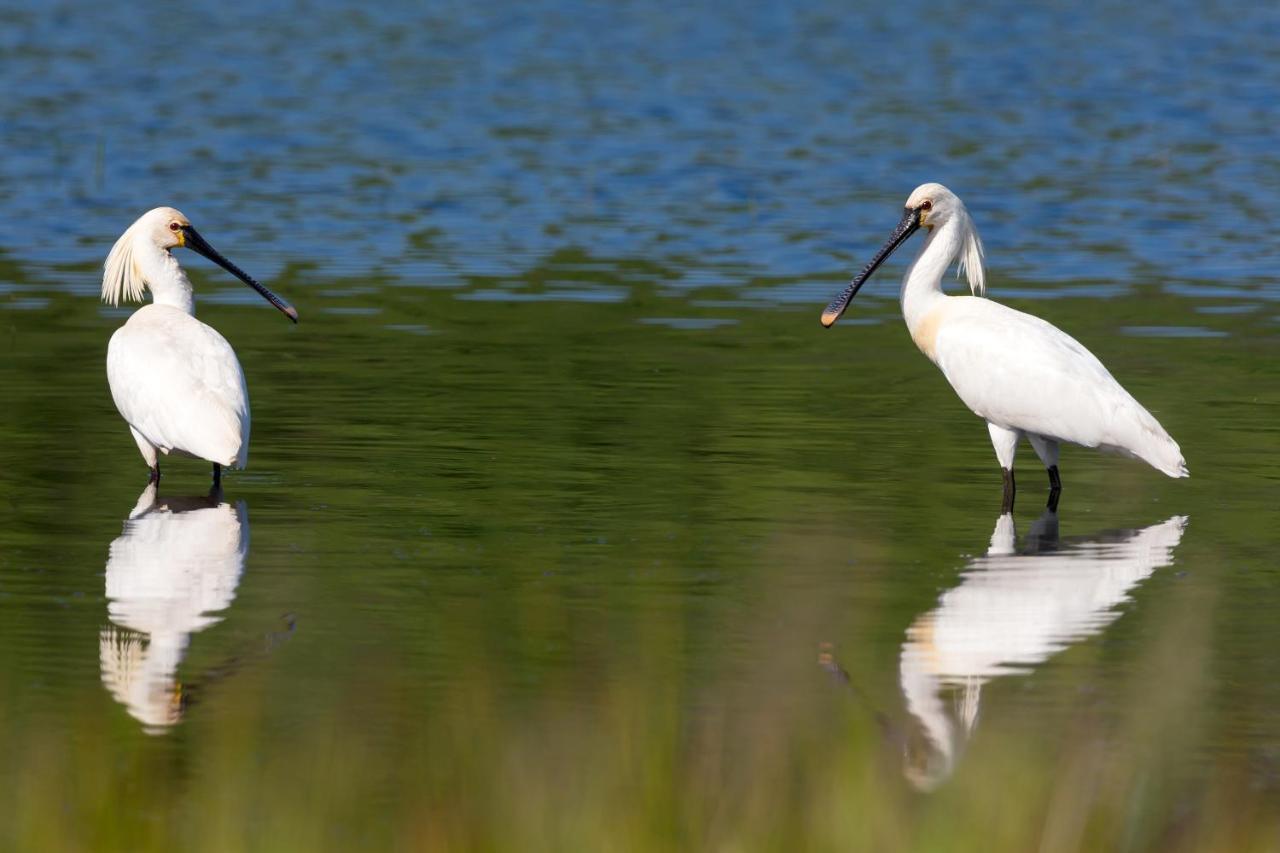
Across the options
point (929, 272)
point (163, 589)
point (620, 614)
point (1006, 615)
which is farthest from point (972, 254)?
point (163, 589)

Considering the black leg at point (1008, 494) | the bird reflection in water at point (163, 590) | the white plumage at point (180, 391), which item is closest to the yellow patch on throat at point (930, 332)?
the black leg at point (1008, 494)

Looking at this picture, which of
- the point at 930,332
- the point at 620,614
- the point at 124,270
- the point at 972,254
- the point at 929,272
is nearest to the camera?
the point at 620,614

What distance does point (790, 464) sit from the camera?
1184 cm

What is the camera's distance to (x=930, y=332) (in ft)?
39.7

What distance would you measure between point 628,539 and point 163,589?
1.96 meters

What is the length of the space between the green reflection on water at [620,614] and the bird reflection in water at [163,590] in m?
0.08

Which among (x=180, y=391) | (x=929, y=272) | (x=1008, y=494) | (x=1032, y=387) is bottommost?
(x=1008, y=494)

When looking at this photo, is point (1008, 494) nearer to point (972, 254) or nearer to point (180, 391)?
point (972, 254)

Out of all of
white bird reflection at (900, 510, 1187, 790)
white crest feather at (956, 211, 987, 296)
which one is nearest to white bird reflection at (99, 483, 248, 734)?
white bird reflection at (900, 510, 1187, 790)

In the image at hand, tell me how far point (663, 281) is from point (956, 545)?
30.8ft

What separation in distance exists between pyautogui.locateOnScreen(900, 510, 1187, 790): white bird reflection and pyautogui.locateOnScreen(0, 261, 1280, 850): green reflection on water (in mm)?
80

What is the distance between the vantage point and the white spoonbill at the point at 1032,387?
11.2 m

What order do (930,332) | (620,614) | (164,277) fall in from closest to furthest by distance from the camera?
1. (620,614)
2. (930,332)
3. (164,277)

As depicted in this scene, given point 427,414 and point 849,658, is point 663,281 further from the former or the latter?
point 849,658
